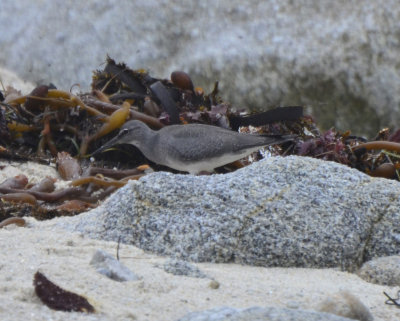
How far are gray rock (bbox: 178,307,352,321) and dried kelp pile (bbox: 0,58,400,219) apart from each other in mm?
2878

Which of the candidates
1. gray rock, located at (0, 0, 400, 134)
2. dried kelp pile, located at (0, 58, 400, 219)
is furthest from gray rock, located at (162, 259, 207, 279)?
gray rock, located at (0, 0, 400, 134)

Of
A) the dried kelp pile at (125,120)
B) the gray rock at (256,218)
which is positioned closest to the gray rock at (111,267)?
the gray rock at (256,218)

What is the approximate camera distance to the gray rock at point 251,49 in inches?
318

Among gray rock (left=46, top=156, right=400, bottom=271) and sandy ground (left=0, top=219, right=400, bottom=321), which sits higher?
gray rock (left=46, top=156, right=400, bottom=271)

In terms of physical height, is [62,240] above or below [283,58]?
below

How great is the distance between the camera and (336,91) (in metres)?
8.10

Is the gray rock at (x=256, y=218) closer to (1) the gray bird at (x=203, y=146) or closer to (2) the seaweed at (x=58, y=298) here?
(2) the seaweed at (x=58, y=298)

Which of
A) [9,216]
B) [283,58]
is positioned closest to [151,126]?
[9,216]

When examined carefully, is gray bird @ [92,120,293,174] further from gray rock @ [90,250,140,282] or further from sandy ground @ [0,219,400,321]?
gray rock @ [90,250,140,282]

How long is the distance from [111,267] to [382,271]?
43.7 inches

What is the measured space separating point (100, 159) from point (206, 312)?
11.8 feet

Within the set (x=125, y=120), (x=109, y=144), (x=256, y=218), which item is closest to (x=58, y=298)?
(x=256, y=218)

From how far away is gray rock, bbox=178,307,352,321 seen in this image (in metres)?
2.20

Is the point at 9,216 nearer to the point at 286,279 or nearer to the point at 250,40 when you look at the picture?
the point at 286,279
